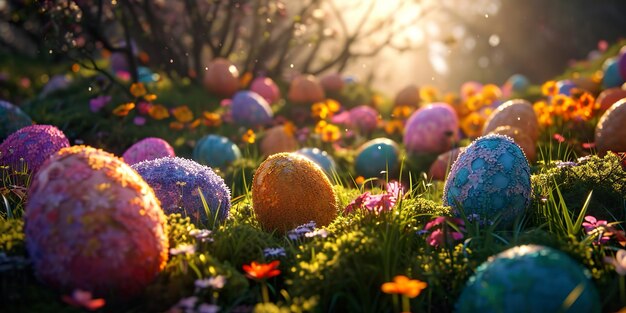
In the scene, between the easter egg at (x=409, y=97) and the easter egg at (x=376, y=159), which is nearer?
the easter egg at (x=376, y=159)

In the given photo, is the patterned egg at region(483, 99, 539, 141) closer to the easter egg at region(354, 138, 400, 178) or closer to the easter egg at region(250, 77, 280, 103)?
the easter egg at region(354, 138, 400, 178)

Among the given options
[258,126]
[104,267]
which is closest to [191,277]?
[104,267]

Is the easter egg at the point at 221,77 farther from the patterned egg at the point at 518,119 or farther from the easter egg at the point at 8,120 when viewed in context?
the patterned egg at the point at 518,119

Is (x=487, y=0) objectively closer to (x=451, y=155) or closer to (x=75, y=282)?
(x=451, y=155)

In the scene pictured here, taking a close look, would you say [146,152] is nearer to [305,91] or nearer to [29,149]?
[29,149]

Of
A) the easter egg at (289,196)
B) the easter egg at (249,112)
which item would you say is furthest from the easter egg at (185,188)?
the easter egg at (249,112)

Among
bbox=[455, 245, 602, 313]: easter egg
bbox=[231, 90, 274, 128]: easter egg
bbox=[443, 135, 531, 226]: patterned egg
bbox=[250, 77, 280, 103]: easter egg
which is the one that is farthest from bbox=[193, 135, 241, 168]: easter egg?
bbox=[455, 245, 602, 313]: easter egg
